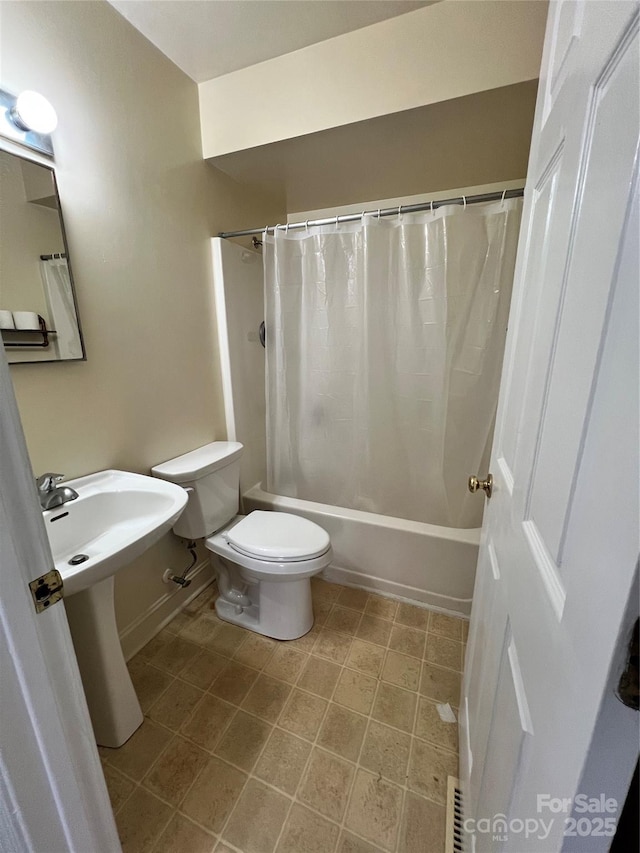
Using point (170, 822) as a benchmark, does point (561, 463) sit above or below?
above

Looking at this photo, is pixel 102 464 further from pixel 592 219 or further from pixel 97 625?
pixel 592 219

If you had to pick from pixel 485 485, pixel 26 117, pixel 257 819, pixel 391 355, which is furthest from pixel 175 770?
pixel 26 117

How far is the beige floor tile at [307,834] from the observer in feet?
2.96

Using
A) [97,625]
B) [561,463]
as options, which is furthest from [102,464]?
[561,463]

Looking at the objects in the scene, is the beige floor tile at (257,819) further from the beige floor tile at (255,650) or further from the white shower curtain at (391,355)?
the white shower curtain at (391,355)

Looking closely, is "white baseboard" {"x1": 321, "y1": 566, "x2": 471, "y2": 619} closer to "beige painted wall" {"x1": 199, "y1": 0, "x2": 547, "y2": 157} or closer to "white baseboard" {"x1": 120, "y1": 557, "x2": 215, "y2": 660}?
"white baseboard" {"x1": 120, "y1": 557, "x2": 215, "y2": 660}

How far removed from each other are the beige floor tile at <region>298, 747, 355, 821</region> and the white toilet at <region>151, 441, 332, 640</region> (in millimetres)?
473

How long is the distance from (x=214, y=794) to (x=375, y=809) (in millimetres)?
475

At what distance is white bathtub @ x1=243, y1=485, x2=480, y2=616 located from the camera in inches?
63.6

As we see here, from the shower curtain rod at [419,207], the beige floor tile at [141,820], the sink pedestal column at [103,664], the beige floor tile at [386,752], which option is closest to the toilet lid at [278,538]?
the sink pedestal column at [103,664]

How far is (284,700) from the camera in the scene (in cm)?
127

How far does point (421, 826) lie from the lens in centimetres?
94

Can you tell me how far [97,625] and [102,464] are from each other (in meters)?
0.53

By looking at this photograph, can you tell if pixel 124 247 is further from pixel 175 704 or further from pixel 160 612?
pixel 175 704
